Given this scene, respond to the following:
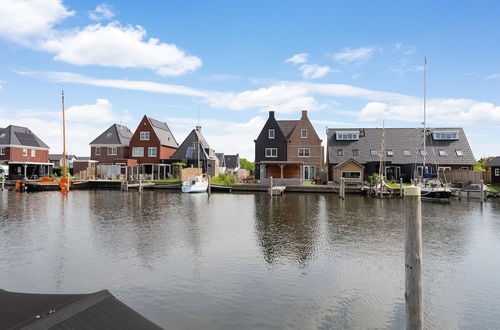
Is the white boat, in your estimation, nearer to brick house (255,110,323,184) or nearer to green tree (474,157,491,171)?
brick house (255,110,323,184)

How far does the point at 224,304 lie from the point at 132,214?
65.3 ft

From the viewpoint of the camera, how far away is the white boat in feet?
160

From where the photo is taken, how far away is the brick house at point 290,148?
60031mm

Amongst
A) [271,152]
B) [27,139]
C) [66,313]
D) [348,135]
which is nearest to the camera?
[66,313]

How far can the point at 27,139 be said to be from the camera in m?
73.4

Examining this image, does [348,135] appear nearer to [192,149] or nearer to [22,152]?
[192,149]

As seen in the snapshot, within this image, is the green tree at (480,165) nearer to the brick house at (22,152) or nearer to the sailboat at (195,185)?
the sailboat at (195,185)

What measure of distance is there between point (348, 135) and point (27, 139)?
Answer: 66.9m

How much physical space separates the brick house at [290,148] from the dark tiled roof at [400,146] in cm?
326

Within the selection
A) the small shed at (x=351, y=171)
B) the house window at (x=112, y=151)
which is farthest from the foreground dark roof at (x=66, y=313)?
the house window at (x=112, y=151)

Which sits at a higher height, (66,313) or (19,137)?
(19,137)

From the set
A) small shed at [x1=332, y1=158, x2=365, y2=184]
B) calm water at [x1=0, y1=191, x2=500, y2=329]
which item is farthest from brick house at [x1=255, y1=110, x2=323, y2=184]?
calm water at [x1=0, y1=191, x2=500, y2=329]

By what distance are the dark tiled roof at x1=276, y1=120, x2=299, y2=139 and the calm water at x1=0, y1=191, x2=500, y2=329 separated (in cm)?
3831

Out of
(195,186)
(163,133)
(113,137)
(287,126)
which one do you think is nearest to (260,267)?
(195,186)
